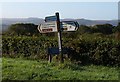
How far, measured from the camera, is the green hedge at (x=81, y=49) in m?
14.4

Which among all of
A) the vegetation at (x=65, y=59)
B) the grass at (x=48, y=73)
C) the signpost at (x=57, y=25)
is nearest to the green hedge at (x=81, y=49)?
the vegetation at (x=65, y=59)

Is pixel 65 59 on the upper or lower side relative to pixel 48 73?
lower

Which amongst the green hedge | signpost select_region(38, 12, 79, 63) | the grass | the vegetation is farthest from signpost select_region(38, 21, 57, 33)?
the grass

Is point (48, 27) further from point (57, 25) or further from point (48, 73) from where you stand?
point (48, 73)

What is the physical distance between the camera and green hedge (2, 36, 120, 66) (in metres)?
14.4

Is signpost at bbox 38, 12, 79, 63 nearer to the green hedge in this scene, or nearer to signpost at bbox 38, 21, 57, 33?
signpost at bbox 38, 21, 57, 33

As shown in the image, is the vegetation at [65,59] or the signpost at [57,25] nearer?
the vegetation at [65,59]

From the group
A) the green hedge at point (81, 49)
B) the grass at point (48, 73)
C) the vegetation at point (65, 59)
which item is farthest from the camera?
the green hedge at point (81, 49)

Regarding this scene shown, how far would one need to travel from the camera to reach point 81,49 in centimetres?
1500

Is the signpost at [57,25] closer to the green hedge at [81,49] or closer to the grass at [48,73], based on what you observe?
the green hedge at [81,49]

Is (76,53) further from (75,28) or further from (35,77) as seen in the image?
(35,77)

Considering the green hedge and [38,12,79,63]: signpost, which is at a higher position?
[38,12,79,63]: signpost

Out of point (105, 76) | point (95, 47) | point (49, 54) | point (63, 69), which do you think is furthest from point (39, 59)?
point (105, 76)

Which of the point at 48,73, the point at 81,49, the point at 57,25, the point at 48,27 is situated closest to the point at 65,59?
the point at 81,49
